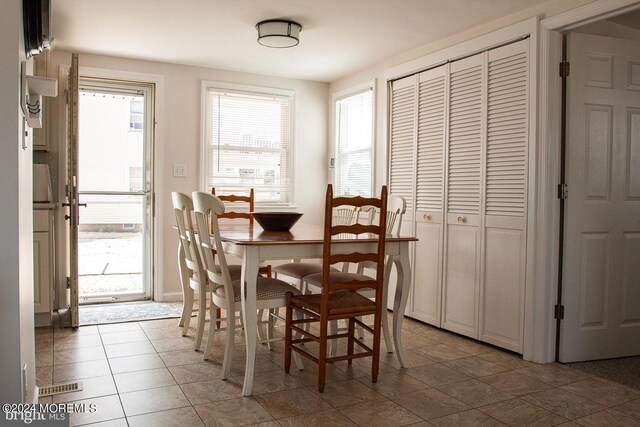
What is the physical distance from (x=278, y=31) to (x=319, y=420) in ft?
8.45

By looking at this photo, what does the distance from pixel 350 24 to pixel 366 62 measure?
43.7 inches

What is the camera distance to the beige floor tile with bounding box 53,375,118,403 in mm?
2577

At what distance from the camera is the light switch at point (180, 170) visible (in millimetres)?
4961

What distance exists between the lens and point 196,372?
298cm

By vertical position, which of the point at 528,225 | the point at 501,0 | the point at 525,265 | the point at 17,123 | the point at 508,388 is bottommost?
the point at 508,388

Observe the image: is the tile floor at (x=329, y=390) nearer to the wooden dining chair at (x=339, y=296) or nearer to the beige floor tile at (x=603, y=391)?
the beige floor tile at (x=603, y=391)

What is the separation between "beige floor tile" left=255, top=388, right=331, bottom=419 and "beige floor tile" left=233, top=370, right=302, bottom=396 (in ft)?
0.18

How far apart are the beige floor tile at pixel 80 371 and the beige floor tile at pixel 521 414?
6.79 ft

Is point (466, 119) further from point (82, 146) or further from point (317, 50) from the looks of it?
point (82, 146)

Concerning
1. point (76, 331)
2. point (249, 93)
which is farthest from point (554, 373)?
point (249, 93)

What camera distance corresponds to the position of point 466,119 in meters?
3.83

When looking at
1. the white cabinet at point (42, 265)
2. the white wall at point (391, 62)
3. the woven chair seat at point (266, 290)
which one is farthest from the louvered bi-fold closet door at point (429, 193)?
the white cabinet at point (42, 265)

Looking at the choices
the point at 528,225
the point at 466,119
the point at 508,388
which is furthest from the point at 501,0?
the point at 508,388

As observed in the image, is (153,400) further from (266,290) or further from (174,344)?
(174,344)
